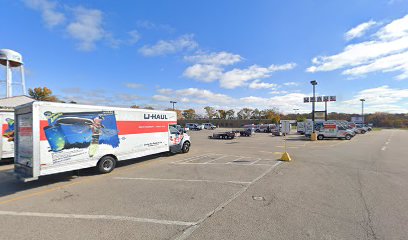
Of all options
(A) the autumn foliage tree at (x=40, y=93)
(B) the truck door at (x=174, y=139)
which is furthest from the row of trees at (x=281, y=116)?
(B) the truck door at (x=174, y=139)

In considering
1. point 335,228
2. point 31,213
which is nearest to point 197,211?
point 335,228

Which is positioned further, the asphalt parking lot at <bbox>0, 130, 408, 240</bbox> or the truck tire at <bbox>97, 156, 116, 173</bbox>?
the truck tire at <bbox>97, 156, 116, 173</bbox>

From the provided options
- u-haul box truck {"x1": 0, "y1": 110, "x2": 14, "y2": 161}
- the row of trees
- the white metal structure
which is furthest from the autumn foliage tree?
u-haul box truck {"x1": 0, "y1": 110, "x2": 14, "y2": 161}

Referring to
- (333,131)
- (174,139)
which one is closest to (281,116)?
(333,131)

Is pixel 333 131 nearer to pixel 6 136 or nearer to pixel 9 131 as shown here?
pixel 9 131

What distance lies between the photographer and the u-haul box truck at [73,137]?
24.1ft

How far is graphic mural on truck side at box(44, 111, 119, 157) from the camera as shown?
7.74 m

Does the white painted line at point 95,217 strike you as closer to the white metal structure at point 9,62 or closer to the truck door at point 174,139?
the truck door at point 174,139

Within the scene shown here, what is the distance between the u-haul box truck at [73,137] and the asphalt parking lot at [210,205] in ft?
2.53

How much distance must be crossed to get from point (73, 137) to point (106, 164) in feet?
6.58

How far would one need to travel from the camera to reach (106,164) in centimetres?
966

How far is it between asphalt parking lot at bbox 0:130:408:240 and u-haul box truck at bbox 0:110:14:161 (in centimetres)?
357

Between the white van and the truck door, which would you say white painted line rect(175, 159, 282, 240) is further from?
the white van

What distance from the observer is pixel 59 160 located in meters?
7.87
